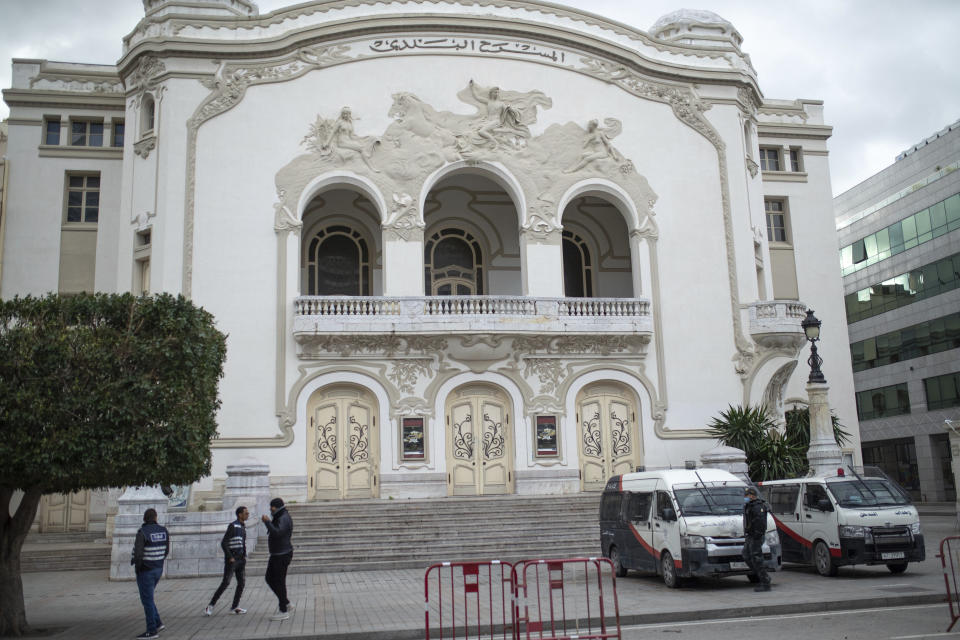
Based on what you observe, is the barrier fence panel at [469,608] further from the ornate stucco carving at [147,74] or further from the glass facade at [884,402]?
the glass facade at [884,402]

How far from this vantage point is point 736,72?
31266 millimetres

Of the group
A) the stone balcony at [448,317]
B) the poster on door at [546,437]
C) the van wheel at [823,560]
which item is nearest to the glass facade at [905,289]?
the stone balcony at [448,317]

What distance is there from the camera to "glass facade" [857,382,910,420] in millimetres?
48138

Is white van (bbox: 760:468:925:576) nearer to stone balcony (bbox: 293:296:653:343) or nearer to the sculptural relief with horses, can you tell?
stone balcony (bbox: 293:296:653:343)

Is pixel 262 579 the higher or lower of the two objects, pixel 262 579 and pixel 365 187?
the lower

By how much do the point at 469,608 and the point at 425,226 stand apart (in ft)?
57.7

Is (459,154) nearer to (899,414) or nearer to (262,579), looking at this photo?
(262,579)

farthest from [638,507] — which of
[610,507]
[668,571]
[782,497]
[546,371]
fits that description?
[546,371]

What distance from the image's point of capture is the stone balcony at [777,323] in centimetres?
2891

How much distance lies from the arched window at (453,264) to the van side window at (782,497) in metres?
14.8

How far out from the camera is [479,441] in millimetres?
27375

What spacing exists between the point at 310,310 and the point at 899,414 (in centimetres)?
3491

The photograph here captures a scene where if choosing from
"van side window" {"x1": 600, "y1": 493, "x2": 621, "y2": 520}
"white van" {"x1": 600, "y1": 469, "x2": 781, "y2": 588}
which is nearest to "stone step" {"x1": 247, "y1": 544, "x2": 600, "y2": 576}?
"van side window" {"x1": 600, "y1": 493, "x2": 621, "y2": 520}

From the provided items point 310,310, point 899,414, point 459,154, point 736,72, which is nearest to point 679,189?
point 736,72
